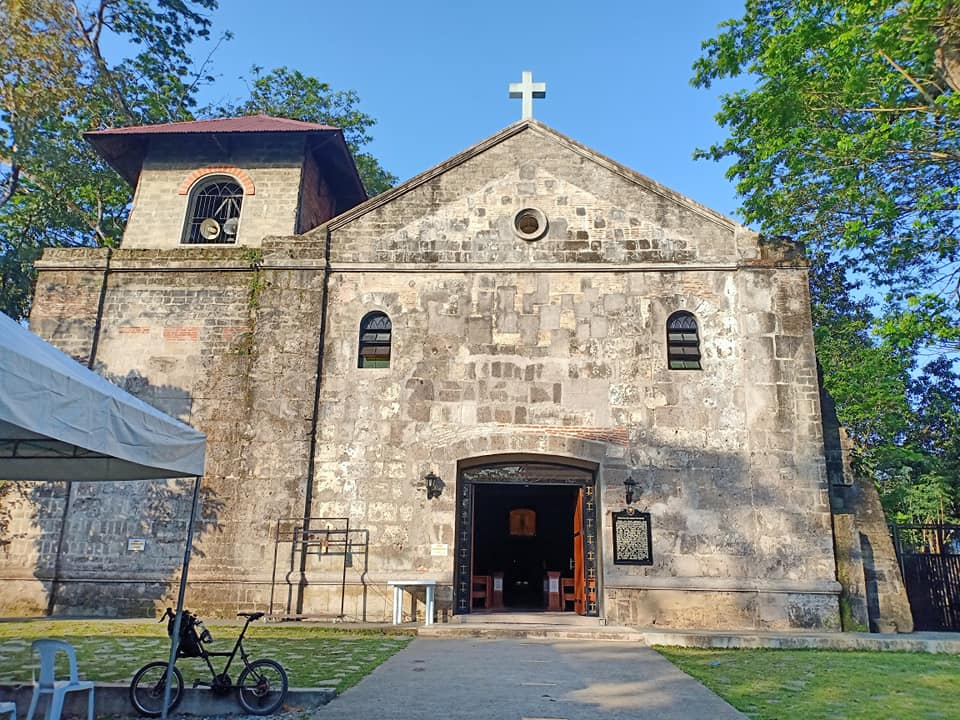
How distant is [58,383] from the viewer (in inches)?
189

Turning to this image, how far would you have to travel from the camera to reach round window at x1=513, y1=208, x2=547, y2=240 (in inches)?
532

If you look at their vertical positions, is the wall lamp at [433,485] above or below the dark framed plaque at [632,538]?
above

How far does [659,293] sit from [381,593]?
7128mm

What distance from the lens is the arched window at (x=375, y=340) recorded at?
516 inches

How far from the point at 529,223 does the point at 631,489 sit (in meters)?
5.30

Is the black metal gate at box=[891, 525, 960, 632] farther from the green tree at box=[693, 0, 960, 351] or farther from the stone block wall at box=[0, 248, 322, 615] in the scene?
the stone block wall at box=[0, 248, 322, 615]

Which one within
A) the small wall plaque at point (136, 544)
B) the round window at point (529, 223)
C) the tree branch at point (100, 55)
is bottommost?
the small wall plaque at point (136, 544)

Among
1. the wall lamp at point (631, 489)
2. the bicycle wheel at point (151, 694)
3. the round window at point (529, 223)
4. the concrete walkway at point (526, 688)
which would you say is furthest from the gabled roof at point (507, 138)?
the bicycle wheel at point (151, 694)

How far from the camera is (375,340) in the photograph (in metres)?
13.2

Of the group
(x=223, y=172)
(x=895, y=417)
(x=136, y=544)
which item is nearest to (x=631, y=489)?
(x=136, y=544)

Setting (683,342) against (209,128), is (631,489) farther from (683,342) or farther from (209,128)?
(209,128)

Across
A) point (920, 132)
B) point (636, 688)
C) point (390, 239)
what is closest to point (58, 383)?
point (636, 688)

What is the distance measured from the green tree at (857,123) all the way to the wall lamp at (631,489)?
486 cm

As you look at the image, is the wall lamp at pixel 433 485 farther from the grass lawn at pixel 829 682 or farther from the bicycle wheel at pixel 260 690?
the bicycle wheel at pixel 260 690
